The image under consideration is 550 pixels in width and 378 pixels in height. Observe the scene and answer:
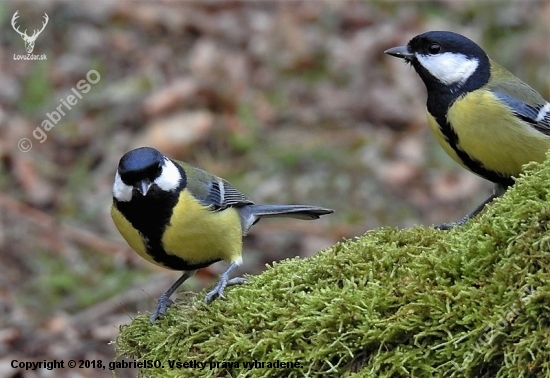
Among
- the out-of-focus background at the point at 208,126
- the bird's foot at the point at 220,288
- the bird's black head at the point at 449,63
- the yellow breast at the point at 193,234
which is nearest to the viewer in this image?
the bird's foot at the point at 220,288

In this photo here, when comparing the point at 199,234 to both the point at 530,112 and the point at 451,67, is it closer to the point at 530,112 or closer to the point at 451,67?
the point at 451,67

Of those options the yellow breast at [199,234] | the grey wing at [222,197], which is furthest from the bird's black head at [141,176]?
the grey wing at [222,197]

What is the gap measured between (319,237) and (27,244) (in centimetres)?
222

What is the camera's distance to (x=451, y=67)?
379cm

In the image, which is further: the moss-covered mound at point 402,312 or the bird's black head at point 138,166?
the bird's black head at point 138,166

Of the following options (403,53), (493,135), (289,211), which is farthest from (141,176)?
(493,135)

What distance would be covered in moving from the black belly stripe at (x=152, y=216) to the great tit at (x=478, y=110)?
4.39ft

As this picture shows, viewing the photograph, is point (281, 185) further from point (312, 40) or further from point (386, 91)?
point (312, 40)

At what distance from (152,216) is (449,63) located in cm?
165

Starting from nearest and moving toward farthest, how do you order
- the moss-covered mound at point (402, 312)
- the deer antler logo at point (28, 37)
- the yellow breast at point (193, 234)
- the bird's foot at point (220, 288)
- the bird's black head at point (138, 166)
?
the moss-covered mound at point (402, 312), the bird's foot at point (220, 288), the bird's black head at point (138, 166), the yellow breast at point (193, 234), the deer antler logo at point (28, 37)

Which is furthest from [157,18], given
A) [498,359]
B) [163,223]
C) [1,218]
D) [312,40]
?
[498,359]

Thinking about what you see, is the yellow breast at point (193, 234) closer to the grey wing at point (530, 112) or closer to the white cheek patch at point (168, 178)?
the white cheek patch at point (168, 178)

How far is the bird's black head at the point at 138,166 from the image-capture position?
324cm

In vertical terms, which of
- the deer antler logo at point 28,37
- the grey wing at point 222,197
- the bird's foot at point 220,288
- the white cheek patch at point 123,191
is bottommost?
the bird's foot at point 220,288
